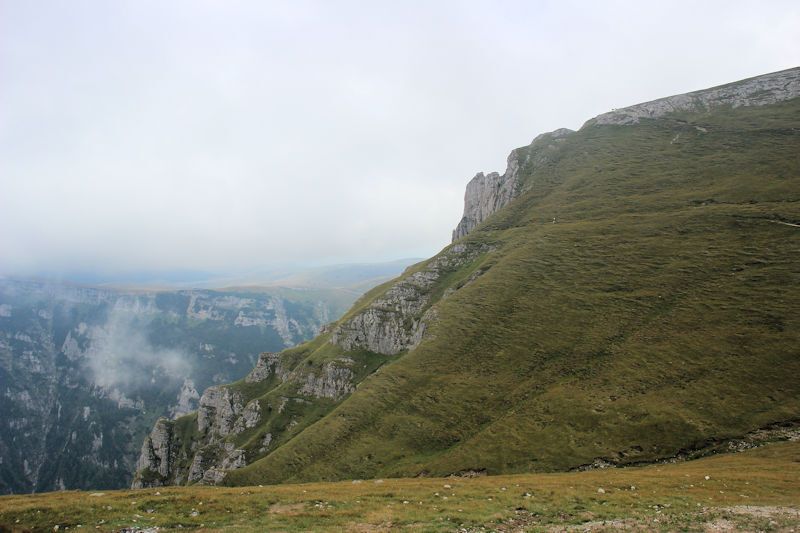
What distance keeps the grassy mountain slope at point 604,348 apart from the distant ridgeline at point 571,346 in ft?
1.28

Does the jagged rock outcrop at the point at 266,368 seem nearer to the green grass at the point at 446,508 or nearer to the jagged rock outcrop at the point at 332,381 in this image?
the jagged rock outcrop at the point at 332,381

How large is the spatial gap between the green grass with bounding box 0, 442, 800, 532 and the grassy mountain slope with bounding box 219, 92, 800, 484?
82.4ft

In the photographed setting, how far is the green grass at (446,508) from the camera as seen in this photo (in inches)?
955

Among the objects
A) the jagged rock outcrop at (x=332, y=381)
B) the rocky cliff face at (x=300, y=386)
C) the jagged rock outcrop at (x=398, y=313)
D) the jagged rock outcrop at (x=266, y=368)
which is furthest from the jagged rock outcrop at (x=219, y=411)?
the jagged rock outcrop at (x=398, y=313)

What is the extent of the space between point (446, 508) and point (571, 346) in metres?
64.3

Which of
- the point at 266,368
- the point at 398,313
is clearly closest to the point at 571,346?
the point at 398,313

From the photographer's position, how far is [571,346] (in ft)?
274

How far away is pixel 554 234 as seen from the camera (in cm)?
13100

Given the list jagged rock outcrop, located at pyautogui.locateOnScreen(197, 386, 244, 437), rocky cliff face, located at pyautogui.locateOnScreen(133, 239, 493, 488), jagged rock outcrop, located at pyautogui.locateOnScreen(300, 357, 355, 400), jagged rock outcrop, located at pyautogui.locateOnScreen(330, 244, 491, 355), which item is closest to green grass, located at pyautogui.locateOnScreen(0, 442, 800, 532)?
rocky cliff face, located at pyautogui.locateOnScreen(133, 239, 493, 488)

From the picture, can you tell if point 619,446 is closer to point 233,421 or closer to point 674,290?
point 674,290

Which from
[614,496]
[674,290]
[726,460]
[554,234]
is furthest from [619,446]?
[554,234]

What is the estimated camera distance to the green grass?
79.6 ft

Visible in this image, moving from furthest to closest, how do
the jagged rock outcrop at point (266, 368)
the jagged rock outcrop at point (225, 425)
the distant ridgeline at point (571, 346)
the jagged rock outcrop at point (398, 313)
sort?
the jagged rock outcrop at point (266, 368) → the jagged rock outcrop at point (398, 313) → the jagged rock outcrop at point (225, 425) → the distant ridgeline at point (571, 346)

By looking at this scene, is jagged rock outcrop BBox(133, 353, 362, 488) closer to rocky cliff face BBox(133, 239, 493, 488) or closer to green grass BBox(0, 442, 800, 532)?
rocky cliff face BBox(133, 239, 493, 488)
